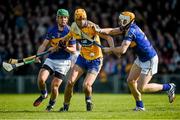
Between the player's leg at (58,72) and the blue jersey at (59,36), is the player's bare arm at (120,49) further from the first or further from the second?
the player's leg at (58,72)

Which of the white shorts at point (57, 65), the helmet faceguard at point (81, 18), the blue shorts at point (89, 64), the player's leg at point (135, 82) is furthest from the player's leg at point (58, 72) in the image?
the player's leg at point (135, 82)

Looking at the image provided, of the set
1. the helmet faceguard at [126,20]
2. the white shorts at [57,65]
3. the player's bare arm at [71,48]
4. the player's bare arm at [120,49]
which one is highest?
the helmet faceguard at [126,20]

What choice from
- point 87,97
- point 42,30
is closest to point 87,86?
point 87,97

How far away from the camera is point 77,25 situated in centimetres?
1855

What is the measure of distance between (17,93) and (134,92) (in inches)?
606

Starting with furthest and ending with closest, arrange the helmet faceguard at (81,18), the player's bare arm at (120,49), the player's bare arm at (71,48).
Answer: the player's bare arm at (71,48), the helmet faceguard at (81,18), the player's bare arm at (120,49)

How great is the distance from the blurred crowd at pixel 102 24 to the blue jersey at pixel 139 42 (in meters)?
13.1

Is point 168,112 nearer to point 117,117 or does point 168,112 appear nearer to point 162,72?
point 117,117

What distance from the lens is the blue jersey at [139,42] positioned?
17.9 m

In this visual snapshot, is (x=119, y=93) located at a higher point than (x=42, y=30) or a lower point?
lower

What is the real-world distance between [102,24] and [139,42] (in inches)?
608

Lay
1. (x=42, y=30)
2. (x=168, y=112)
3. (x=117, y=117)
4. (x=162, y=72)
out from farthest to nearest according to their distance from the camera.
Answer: (x=42, y=30) < (x=162, y=72) < (x=168, y=112) < (x=117, y=117)

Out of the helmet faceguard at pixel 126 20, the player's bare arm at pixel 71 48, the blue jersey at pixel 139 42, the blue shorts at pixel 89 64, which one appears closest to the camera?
the blue jersey at pixel 139 42

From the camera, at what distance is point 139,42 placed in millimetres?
18156
